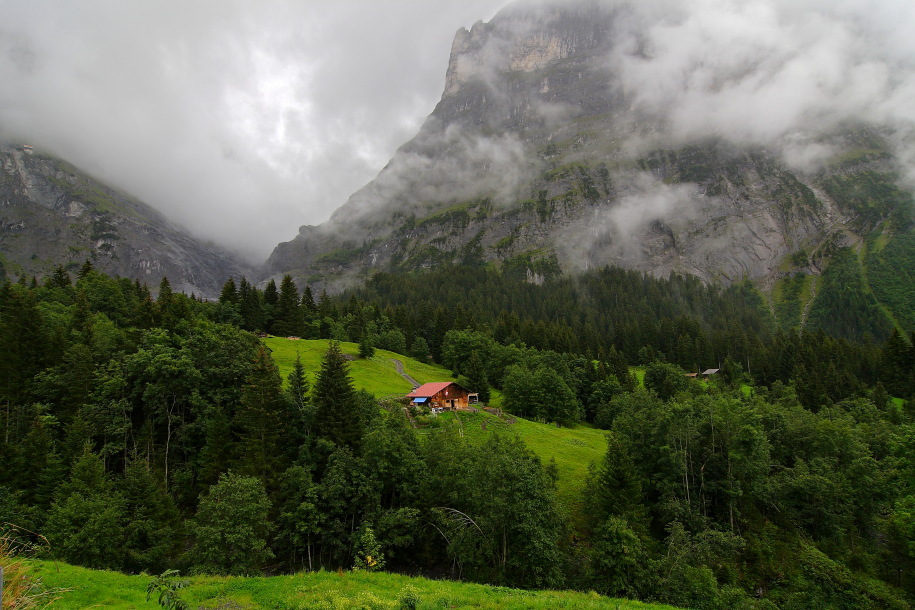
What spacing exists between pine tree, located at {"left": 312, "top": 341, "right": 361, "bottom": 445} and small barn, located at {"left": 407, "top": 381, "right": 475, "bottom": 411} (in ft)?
77.4

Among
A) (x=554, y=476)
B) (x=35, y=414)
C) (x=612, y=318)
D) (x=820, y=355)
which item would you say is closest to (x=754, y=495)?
(x=554, y=476)

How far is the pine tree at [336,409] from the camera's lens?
41.8m

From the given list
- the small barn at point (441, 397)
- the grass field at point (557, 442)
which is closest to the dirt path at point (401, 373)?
the small barn at point (441, 397)

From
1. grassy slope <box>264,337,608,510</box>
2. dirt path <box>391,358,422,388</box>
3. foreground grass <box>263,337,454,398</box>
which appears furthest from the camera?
dirt path <box>391,358,422,388</box>

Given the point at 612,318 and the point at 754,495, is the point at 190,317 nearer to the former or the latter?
the point at 754,495

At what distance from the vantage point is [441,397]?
69375mm

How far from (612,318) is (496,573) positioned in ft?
485

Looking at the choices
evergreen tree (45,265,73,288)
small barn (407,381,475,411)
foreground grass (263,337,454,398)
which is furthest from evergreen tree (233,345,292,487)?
evergreen tree (45,265,73,288)

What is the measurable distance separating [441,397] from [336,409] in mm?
28886

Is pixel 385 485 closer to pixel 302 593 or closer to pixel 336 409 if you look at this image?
pixel 336 409

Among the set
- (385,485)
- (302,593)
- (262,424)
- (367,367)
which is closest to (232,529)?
(385,485)

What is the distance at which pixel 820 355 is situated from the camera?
10962 centimetres

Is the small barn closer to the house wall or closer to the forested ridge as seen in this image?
the house wall

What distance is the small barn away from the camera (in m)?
67.1
